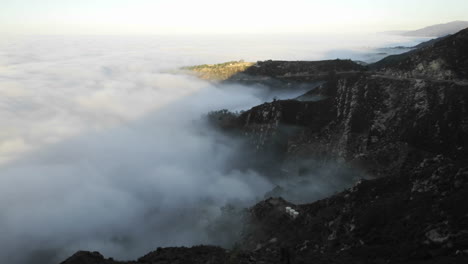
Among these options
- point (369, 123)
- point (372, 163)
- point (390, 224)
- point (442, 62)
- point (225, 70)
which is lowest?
point (372, 163)

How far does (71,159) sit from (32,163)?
13.3m

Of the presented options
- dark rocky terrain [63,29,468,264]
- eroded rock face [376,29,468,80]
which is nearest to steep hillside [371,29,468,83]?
eroded rock face [376,29,468,80]

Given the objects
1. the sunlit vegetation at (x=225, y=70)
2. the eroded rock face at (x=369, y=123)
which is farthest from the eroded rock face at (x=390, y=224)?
the sunlit vegetation at (x=225, y=70)

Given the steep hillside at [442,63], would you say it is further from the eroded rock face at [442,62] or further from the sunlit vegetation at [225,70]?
the sunlit vegetation at [225,70]

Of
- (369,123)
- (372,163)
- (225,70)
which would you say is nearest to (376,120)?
(369,123)

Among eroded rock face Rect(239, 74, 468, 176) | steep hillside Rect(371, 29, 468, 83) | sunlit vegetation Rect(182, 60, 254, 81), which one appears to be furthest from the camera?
sunlit vegetation Rect(182, 60, 254, 81)

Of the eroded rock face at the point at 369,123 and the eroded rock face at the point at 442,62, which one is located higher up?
the eroded rock face at the point at 442,62

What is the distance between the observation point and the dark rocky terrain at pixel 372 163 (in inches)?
960

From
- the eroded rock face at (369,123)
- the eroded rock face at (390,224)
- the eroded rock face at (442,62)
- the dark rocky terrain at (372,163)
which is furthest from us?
the eroded rock face at (442,62)

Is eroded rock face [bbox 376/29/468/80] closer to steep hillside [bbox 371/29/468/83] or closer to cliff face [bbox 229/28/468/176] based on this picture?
steep hillside [bbox 371/29/468/83]

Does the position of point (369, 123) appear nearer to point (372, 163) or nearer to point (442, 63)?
point (372, 163)

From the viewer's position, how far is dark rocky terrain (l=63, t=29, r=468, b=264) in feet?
80.0

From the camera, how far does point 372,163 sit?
174ft

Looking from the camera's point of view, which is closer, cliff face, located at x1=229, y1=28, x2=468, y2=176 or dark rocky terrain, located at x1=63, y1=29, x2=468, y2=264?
dark rocky terrain, located at x1=63, y1=29, x2=468, y2=264
